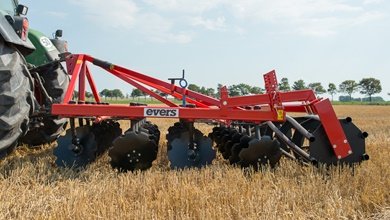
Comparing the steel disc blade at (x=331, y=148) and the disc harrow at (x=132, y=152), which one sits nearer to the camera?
the disc harrow at (x=132, y=152)

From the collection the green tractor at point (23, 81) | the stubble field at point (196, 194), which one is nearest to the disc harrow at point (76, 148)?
the stubble field at point (196, 194)

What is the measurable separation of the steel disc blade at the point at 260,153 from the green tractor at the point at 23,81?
1.86m

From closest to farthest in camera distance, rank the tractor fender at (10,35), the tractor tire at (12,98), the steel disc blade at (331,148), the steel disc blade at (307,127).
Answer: the tractor tire at (12,98) < the tractor fender at (10,35) < the steel disc blade at (331,148) < the steel disc blade at (307,127)

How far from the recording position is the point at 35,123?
420 centimetres

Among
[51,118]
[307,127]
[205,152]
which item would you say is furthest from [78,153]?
[307,127]

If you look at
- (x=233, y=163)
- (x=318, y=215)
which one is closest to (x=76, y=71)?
(x=233, y=163)

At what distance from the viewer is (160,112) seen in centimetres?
361

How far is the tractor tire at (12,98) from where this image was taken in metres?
2.96

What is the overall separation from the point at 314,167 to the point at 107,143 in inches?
96.8

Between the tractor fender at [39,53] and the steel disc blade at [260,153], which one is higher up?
the tractor fender at [39,53]

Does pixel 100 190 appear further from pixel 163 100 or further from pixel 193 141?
pixel 163 100

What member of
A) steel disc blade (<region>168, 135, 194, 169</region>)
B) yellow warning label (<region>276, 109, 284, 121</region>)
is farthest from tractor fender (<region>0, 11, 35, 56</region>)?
yellow warning label (<region>276, 109, 284, 121</region>)

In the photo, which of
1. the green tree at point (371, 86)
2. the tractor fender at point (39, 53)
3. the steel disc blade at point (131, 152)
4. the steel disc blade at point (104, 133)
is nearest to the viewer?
the steel disc blade at point (131, 152)

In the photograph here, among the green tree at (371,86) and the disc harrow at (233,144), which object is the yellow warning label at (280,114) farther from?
the green tree at (371,86)
